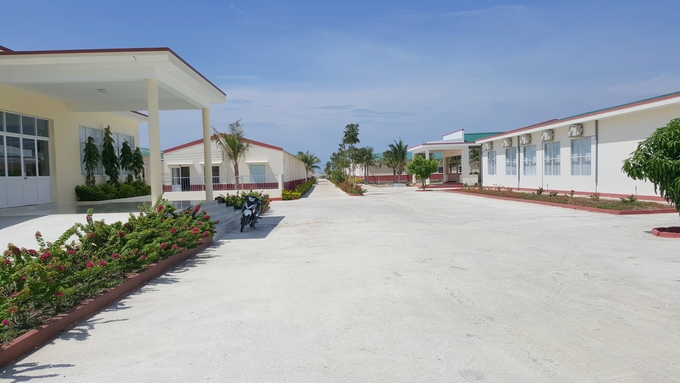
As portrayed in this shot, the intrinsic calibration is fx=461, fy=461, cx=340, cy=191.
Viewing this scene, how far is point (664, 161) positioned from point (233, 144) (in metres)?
25.1

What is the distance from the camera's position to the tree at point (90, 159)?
59.6 feet

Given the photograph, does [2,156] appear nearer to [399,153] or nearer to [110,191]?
[110,191]

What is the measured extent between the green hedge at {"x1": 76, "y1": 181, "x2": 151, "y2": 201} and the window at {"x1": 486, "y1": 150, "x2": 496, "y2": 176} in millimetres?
23880

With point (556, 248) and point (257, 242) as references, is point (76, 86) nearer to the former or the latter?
point (257, 242)

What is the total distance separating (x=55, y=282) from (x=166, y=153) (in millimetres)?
29676

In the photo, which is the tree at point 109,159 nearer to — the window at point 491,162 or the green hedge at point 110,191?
the green hedge at point 110,191

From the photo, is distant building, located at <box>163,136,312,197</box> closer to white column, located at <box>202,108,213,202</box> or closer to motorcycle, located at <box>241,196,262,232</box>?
white column, located at <box>202,108,213,202</box>

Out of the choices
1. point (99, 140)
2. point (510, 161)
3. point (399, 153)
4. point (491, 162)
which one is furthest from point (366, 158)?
point (99, 140)

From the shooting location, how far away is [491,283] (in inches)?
251

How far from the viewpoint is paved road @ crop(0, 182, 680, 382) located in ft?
12.2

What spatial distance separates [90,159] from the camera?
18.2 metres

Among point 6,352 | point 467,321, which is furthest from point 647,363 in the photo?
point 6,352

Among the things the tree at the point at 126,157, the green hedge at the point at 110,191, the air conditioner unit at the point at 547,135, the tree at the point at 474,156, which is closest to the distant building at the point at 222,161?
the green hedge at the point at 110,191

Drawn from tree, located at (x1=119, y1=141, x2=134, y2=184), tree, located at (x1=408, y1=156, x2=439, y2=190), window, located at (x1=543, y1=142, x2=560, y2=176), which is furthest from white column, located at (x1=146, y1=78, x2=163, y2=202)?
tree, located at (x1=408, y1=156, x2=439, y2=190)
